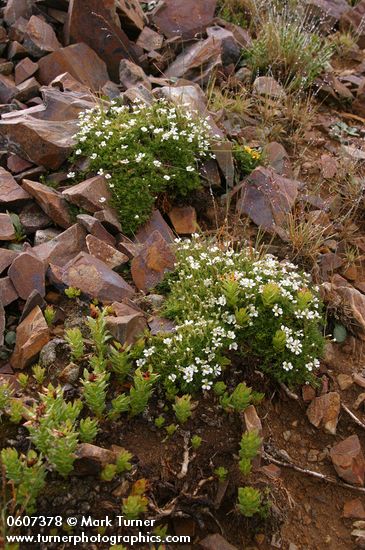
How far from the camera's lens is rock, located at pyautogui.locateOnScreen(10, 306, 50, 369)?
13.6 feet

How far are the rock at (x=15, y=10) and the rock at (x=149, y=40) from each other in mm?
1315

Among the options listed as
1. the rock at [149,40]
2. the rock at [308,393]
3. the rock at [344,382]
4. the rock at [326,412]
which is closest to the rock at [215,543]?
the rock at [326,412]

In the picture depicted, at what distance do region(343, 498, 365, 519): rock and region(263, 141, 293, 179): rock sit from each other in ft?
10.9

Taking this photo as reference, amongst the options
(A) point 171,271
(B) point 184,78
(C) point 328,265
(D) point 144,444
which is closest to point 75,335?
(D) point 144,444

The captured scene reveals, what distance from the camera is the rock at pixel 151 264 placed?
4.74 meters

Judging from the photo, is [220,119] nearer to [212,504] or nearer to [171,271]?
[171,271]

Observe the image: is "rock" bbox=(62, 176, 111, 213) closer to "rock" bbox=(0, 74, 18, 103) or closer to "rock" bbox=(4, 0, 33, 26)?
"rock" bbox=(0, 74, 18, 103)

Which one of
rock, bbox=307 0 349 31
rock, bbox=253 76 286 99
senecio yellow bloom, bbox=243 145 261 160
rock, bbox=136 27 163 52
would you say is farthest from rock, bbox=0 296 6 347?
rock, bbox=307 0 349 31

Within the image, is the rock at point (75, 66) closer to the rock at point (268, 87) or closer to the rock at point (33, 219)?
the rock at point (268, 87)

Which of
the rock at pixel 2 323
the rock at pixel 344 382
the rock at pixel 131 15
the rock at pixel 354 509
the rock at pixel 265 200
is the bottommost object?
the rock at pixel 2 323

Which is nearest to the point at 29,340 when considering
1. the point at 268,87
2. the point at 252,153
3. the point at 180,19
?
the point at 252,153

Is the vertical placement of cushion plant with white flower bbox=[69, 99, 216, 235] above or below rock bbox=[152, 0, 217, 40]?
below

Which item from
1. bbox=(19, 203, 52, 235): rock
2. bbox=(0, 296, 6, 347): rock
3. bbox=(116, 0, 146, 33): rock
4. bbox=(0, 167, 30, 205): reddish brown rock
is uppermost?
bbox=(116, 0, 146, 33): rock

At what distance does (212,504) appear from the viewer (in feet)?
11.7
